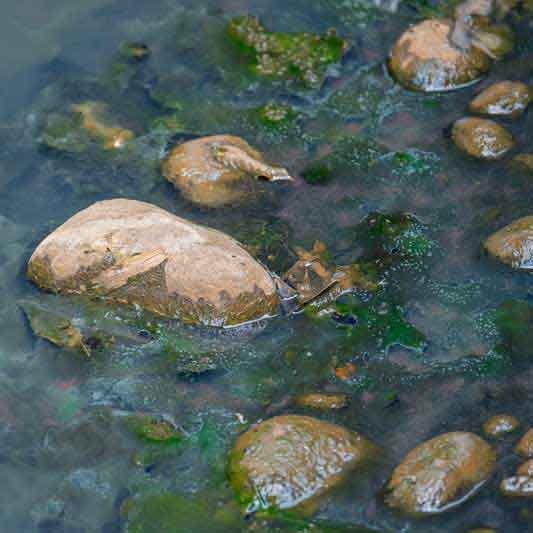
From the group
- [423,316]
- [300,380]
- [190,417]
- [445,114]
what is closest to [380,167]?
[445,114]

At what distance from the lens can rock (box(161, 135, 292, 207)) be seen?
6441 millimetres

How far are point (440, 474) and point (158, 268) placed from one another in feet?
6.93

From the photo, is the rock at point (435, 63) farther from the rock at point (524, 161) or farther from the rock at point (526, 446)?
the rock at point (526, 446)

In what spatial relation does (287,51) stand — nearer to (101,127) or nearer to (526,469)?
(101,127)

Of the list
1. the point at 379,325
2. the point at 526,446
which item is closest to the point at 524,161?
the point at 379,325

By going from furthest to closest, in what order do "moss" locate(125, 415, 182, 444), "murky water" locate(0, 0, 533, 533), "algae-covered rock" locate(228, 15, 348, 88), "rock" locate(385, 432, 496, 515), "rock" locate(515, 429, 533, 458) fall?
"algae-covered rock" locate(228, 15, 348, 88) < "moss" locate(125, 415, 182, 444) < "murky water" locate(0, 0, 533, 533) < "rock" locate(515, 429, 533, 458) < "rock" locate(385, 432, 496, 515)

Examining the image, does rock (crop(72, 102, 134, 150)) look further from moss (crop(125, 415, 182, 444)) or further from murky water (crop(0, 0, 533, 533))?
moss (crop(125, 415, 182, 444))

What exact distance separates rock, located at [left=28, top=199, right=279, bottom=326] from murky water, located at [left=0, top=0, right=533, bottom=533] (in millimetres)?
148

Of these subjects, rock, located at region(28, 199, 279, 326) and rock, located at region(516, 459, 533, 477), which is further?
rock, located at region(28, 199, 279, 326)

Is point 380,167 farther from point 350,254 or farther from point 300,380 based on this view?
point 300,380

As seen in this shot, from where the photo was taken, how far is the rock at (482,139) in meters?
6.71

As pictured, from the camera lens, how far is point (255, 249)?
6.12 m

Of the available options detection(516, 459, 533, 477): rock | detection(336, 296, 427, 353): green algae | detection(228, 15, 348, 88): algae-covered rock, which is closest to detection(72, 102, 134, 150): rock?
detection(228, 15, 348, 88): algae-covered rock

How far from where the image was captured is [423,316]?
5.80 metres
